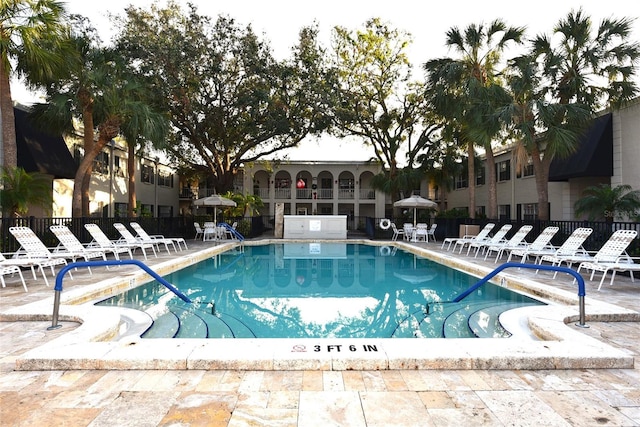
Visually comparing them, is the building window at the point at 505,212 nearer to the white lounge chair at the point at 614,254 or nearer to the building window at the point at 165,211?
the white lounge chair at the point at 614,254

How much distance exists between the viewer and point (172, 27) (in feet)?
63.2

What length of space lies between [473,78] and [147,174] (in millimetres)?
20555

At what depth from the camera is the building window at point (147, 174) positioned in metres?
25.9

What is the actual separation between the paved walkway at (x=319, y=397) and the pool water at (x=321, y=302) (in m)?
1.80

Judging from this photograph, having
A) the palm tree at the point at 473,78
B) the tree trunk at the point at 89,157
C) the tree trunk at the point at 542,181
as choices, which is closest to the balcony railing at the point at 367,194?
the palm tree at the point at 473,78

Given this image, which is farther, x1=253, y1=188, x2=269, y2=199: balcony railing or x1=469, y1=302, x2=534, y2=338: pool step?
x1=253, y1=188, x2=269, y2=199: balcony railing

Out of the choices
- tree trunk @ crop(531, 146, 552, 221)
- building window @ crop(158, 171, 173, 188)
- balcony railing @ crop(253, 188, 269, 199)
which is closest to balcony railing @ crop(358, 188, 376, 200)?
balcony railing @ crop(253, 188, 269, 199)

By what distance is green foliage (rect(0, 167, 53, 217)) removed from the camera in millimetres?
10539

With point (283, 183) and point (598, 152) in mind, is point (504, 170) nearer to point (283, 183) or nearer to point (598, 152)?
point (598, 152)

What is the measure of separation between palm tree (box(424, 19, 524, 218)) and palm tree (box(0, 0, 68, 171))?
44.3 ft

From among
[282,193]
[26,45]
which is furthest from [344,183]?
[26,45]

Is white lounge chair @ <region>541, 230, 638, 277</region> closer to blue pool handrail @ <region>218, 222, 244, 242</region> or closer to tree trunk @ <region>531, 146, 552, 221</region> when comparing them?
tree trunk @ <region>531, 146, 552, 221</region>

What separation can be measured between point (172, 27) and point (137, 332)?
18.0 m

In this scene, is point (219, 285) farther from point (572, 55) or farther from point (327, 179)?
point (327, 179)
